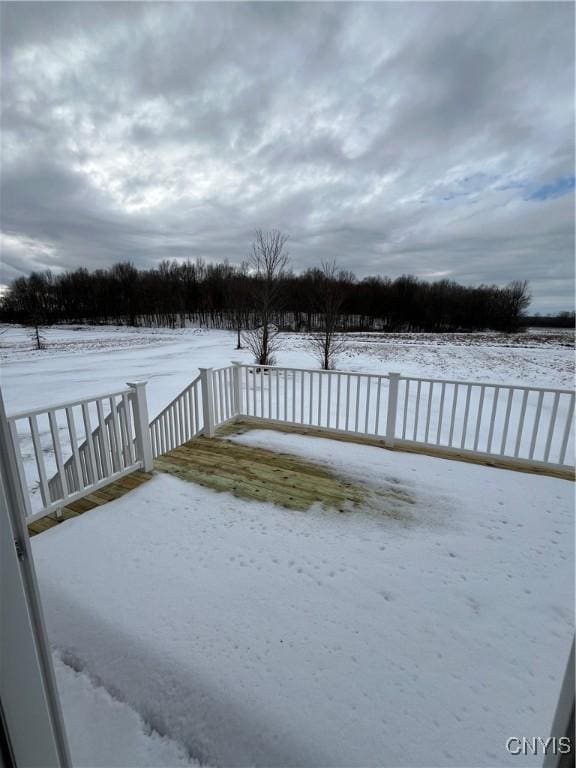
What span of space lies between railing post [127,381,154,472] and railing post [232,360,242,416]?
1.66 m

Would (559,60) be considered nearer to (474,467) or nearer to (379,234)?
(474,467)

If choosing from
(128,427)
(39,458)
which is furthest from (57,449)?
(128,427)

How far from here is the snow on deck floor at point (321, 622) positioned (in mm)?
1320

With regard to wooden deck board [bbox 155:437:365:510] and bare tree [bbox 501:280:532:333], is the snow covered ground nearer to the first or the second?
wooden deck board [bbox 155:437:365:510]

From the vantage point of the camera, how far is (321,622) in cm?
176

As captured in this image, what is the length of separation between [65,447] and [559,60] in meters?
7.76

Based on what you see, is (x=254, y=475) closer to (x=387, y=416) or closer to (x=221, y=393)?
(x=221, y=393)

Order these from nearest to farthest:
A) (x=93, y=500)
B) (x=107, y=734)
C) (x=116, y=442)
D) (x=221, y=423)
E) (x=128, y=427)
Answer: (x=107, y=734) < (x=93, y=500) < (x=116, y=442) < (x=128, y=427) < (x=221, y=423)

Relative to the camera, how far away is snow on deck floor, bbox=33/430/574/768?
1320 mm

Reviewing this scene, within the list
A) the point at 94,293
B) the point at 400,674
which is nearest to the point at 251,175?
the point at 400,674

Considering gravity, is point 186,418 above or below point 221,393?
below

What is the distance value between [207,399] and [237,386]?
2.43ft

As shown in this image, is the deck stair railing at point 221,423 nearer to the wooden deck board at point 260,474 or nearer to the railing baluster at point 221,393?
the railing baluster at point 221,393

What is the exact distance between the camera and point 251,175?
930 cm
